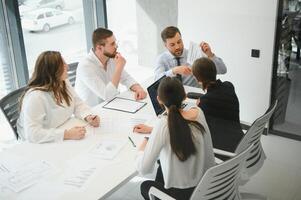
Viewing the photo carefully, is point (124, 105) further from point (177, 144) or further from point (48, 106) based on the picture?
point (177, 144)

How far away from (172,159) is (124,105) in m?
1.18

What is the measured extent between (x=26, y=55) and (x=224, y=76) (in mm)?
2187

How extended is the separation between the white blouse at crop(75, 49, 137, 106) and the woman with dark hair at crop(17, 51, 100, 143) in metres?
0.40

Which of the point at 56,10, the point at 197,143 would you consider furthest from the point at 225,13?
the point at 197,143

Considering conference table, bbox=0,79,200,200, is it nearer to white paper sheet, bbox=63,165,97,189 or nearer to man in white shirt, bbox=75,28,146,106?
white paper sheet, bbox=63,165,97,189

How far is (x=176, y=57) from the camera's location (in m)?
3.60

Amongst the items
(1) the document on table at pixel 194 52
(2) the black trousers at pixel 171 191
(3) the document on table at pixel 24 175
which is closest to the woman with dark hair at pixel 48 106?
(3) the document on table at pixel 24 175

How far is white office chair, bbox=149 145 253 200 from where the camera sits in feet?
6.21

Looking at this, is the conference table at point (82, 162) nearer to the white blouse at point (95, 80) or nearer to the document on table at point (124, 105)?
the document on table at point (124, 105)

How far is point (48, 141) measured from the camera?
253 cm

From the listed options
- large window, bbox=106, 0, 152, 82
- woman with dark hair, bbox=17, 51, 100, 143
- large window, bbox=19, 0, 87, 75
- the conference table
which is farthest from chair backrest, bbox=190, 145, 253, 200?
large window, bbox=106, 0, 152, 82

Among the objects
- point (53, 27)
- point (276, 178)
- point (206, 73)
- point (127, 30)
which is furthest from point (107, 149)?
point (127, 30)

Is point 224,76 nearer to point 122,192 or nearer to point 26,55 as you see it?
point 122,192

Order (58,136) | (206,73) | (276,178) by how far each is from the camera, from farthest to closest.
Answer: (276,178) → (206,73) → (58,136)
